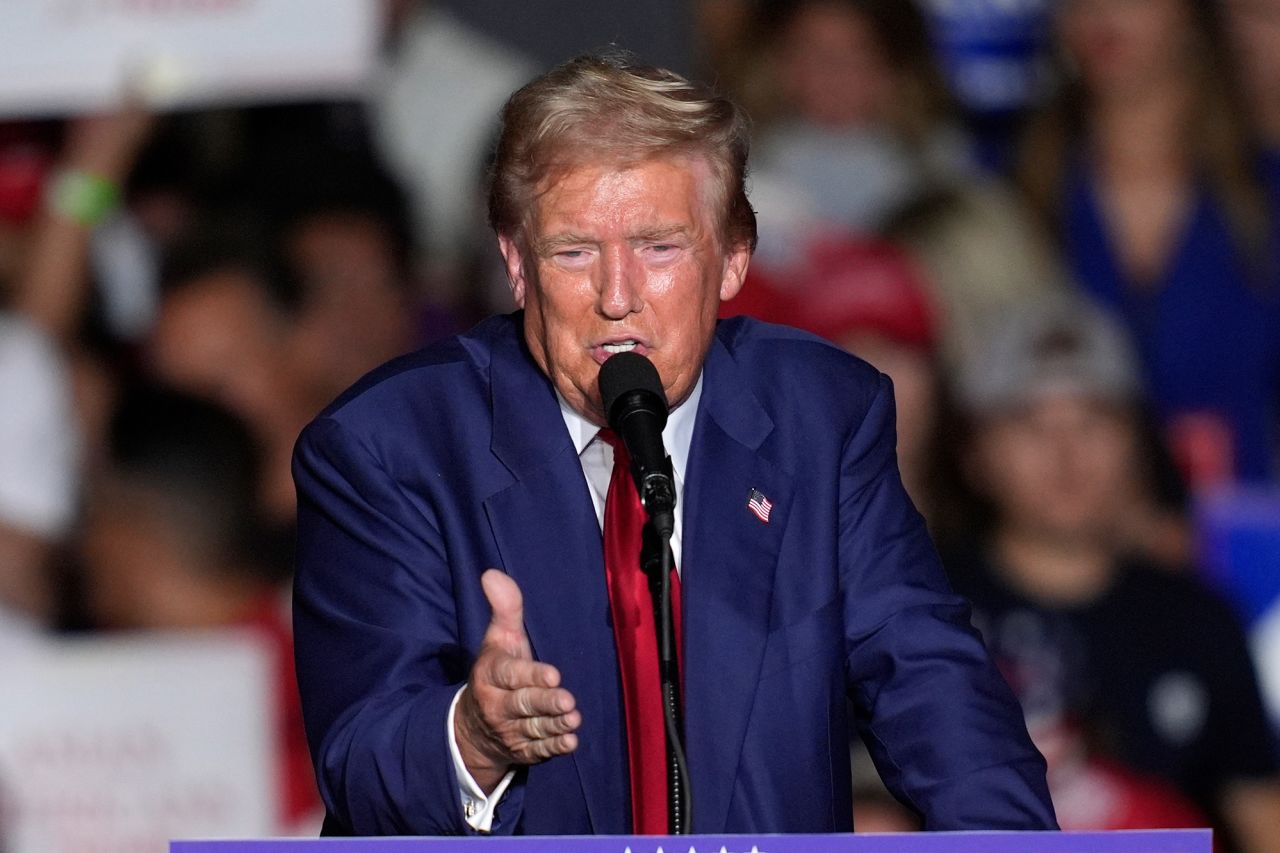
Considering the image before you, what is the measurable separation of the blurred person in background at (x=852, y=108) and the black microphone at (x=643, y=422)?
136 inches

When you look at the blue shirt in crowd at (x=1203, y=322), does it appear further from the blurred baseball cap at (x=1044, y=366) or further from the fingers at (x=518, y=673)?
the fingers at (x=518, y=673)

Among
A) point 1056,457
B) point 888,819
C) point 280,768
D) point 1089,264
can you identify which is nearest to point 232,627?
point 280,768

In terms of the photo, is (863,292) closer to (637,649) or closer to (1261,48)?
(1261,48)

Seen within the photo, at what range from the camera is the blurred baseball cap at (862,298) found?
17.0 feet

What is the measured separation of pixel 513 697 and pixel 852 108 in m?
3.87

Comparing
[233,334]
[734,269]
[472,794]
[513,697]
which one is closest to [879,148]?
[233,334]

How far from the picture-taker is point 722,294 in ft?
7.70

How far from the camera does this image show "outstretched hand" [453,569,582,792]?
1820 millimetres

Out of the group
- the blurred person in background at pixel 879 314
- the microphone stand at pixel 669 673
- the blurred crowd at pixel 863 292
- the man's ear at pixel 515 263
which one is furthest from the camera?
the blurred person in background at pixel 879 314

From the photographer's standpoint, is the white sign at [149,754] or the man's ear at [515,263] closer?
the man's ear at [515,263]

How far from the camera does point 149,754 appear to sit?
15.5 feet

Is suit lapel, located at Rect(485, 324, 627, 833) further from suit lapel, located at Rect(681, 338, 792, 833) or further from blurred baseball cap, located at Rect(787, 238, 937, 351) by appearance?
blurred baseball cap, located at Rect(787, 238, 937, 351)

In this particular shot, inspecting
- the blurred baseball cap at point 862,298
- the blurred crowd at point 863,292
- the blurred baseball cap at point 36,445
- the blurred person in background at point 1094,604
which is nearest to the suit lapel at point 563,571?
the blurred person in background at point 1094,604

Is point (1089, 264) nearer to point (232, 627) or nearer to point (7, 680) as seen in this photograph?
point (232, 627)
